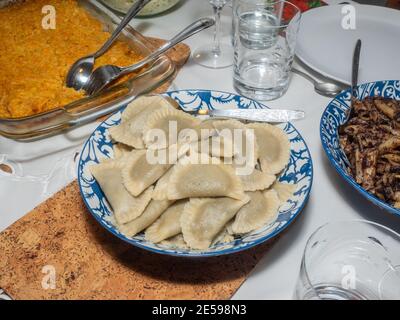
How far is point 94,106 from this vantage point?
117 centimetres

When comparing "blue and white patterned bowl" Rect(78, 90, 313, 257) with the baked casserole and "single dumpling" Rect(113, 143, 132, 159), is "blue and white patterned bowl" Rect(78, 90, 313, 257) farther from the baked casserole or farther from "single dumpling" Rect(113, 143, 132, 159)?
the baked casserole

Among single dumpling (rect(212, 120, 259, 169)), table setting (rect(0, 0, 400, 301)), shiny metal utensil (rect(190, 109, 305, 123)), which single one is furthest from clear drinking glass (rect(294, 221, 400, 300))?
→ shiny metal utensil (rect(190, 109, 305, 123))

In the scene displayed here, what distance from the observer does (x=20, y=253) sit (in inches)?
36.6

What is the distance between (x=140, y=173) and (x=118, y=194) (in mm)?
60

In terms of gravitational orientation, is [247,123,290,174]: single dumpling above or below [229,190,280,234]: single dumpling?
above

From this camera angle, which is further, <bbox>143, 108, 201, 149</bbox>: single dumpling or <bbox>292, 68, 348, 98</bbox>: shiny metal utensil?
<bbox>292, 68, 348, 98</bbox>: shiny metal utensil

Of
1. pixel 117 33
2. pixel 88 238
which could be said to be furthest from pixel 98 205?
pixel 117 33

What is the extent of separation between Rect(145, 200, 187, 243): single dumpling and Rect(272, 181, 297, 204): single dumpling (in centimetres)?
19

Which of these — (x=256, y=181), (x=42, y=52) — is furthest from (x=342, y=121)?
(x=42, y=52)

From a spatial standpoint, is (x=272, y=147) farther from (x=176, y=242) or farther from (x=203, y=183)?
(x=176, y=242)

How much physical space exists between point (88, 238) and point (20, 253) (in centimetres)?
14

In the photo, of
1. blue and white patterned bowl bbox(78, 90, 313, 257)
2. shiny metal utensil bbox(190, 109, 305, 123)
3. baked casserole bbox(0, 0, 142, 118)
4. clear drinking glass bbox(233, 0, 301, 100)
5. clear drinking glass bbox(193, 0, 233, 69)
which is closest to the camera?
blue and white patterned bowl bbox(78, 90, 313, 257)

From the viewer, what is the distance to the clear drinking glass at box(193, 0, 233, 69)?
1432mm
